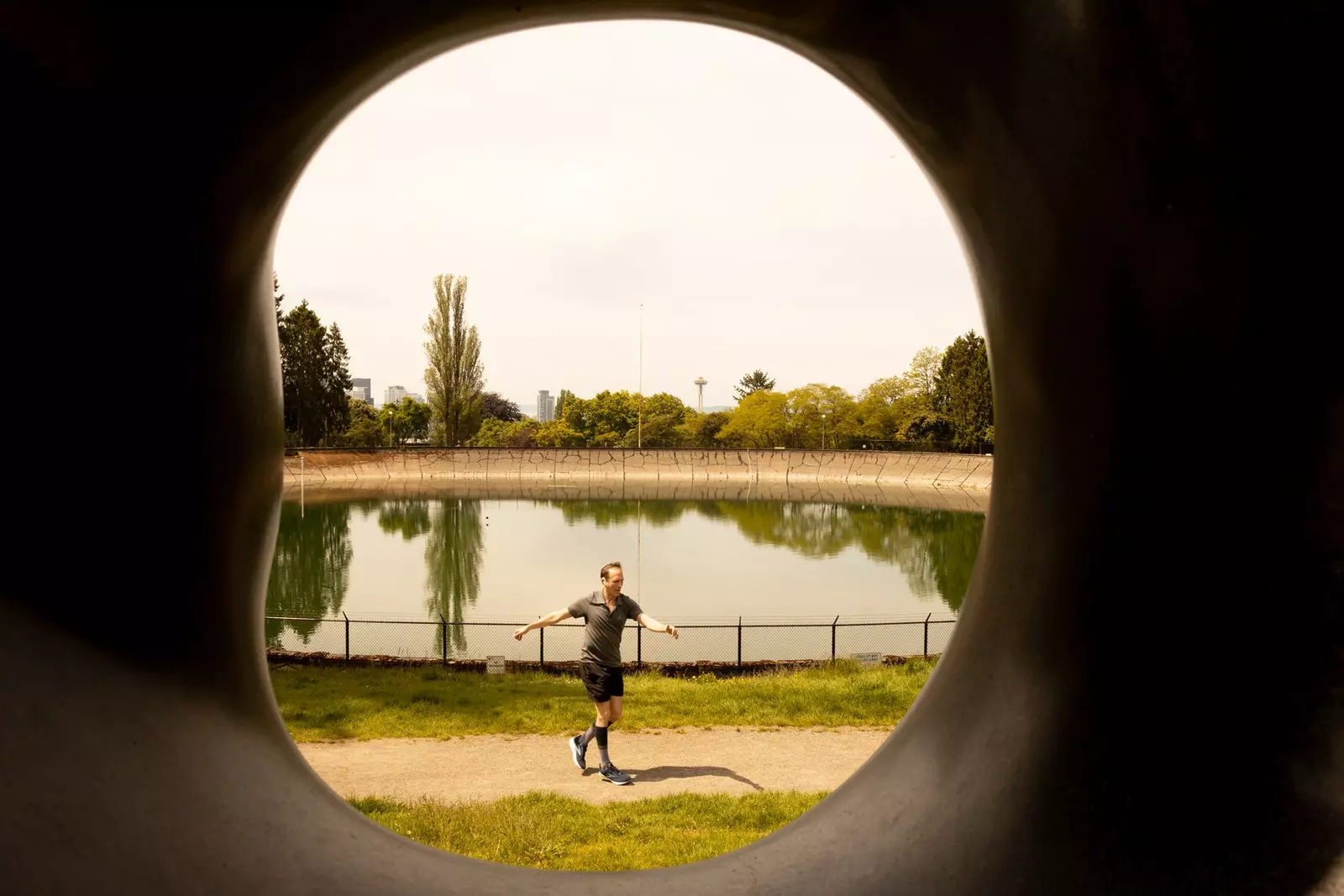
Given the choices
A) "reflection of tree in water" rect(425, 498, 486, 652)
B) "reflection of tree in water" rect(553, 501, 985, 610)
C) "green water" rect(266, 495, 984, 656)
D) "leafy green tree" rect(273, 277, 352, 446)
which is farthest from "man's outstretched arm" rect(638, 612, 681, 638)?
"leafy green tree" rect(273, 277, 352, 446)

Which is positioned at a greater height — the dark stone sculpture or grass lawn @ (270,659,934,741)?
the dark stone sculpture

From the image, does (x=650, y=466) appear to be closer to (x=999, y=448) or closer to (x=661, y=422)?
(x=661, y=422)

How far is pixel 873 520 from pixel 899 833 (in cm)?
2800

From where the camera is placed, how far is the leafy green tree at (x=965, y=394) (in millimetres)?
43875

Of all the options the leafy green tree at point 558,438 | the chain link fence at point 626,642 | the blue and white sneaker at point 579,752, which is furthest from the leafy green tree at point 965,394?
the blue and white sneaker at point 579,752

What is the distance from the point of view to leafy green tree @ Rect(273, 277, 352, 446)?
43438mm

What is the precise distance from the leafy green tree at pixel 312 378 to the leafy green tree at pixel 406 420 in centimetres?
2292

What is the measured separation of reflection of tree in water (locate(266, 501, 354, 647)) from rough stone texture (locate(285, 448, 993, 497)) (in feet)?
49.3

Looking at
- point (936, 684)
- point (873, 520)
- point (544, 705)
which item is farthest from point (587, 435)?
point (936, 684)

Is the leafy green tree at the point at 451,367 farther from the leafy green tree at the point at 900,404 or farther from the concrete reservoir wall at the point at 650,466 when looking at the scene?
the leafy green tree at the point at 900,404

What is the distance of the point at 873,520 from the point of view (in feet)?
96.0

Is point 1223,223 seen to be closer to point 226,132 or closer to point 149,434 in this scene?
point 226,132

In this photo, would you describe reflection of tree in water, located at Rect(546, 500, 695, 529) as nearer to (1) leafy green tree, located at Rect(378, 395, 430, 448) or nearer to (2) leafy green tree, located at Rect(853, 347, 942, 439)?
(2) leafy green tree, located at Rect(853, 347, 942, 439)

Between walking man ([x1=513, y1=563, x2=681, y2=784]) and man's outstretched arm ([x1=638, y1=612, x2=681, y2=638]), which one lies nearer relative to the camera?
man's outstretched arm ([x1=638, y1=612, x2=681, y2=638])
